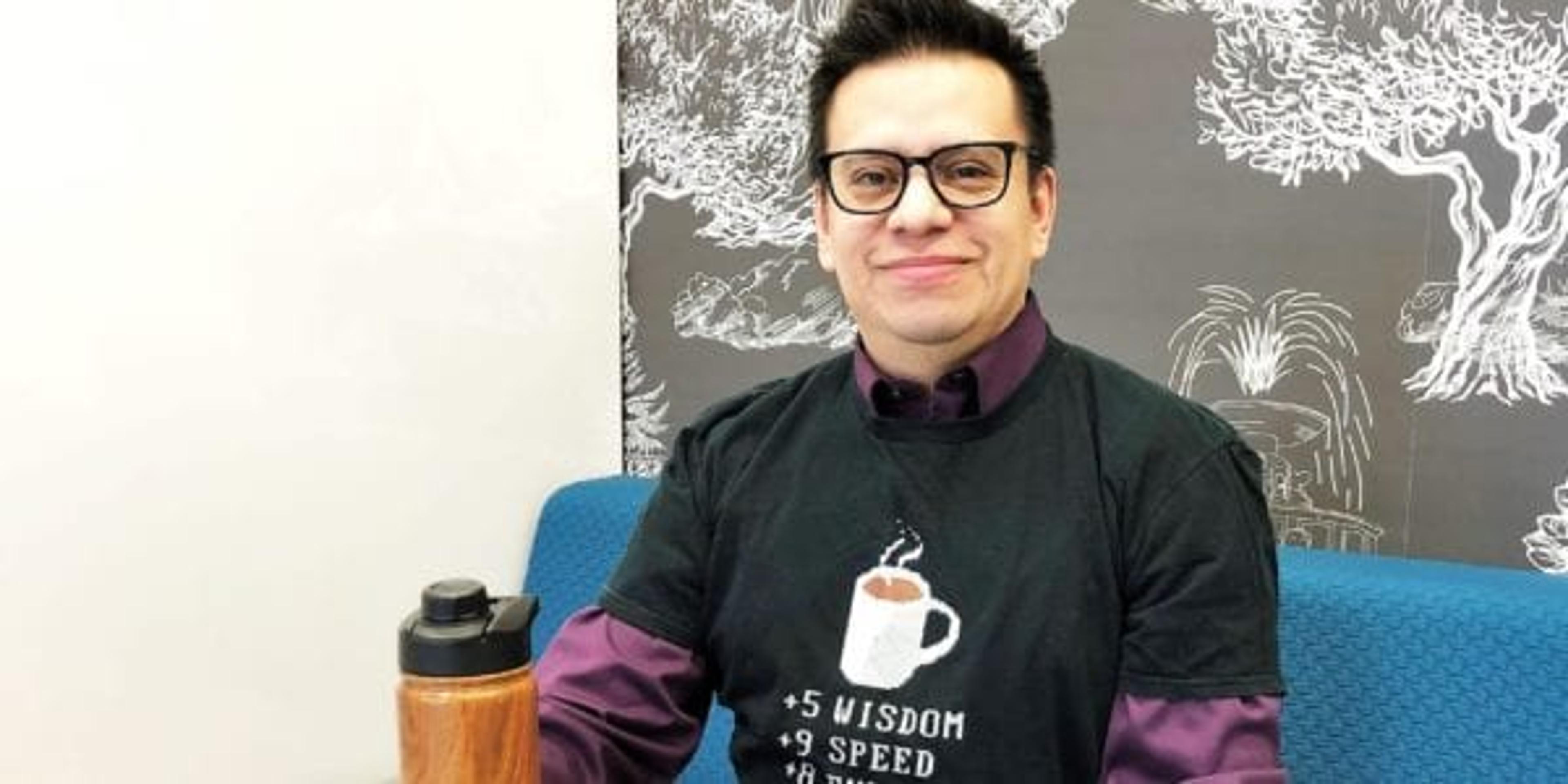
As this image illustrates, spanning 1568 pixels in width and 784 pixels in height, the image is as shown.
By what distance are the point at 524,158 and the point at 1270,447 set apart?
1.16m

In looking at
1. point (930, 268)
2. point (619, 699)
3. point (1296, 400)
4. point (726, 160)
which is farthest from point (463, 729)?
point (726, 160)

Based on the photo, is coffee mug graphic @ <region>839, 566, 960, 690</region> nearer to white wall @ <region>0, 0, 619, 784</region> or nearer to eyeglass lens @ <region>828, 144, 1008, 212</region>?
eyeglass lens @ <region>828, 144, 1008, 212</region>

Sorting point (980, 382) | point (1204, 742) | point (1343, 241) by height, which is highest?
point (1343, 241)

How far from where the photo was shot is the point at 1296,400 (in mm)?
1534

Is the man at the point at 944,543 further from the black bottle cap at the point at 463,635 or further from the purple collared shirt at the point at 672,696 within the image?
the black bottle cap at the point at 463,635

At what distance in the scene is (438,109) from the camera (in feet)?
6.19

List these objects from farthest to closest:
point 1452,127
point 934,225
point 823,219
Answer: point 1452,127
point 823,219
point 934,225

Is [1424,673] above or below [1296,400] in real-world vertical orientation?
below

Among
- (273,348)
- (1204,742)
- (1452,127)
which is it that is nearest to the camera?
(1204,742)

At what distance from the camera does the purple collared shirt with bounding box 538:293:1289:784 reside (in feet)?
3.28

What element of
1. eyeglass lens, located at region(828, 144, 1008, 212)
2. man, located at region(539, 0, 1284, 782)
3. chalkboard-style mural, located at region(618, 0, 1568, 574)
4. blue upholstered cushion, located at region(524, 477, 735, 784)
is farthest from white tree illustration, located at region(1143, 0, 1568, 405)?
A: blue upholstered cushion, located at region(524, 477, 735, 784)

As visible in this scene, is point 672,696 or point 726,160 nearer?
point 672,696

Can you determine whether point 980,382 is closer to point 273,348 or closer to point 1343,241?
point 1343,241

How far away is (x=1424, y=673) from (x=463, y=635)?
976 millimetres
